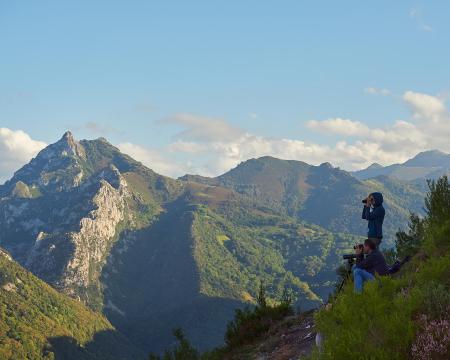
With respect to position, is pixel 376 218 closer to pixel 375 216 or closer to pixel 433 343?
pixel 375 216

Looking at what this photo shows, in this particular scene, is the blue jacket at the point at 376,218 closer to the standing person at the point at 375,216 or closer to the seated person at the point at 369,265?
the standing person at the point at 375,216

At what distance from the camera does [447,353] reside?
5.54 m

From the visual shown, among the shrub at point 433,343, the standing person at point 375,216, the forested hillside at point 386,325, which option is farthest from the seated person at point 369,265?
the shrub at point 433,343

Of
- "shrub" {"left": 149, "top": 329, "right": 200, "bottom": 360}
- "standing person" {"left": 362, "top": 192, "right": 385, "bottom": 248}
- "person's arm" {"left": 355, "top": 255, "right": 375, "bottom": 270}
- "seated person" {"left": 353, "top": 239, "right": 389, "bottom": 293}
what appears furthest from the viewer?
"shrub" {"left": 149, "top": 329, "right": 200, "bottom": 360}

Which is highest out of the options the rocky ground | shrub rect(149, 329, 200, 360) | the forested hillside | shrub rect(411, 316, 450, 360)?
the forested hillside

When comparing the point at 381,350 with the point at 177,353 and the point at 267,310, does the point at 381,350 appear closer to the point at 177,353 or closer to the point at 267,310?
the point at 267,310

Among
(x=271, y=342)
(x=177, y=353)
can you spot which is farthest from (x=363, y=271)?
(x=177, y=353)

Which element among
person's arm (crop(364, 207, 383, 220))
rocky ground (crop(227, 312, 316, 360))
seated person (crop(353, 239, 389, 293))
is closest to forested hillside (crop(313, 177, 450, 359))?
seated person (crop(353, 239, 389, 293))

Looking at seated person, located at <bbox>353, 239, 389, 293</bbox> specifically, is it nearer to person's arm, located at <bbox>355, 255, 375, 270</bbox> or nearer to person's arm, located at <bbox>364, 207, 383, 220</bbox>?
person's arm, located at <bbox>355, 255, 375, 270</bbox>

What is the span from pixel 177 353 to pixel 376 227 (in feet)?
54.1

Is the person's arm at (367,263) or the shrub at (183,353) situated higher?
the person's arm at (367,263)

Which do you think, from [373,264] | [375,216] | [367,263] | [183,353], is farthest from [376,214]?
[183,353]

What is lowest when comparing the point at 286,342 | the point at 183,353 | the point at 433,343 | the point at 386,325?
the point at 183,353

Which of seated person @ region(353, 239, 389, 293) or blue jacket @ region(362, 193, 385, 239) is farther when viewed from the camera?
blue jacket @ region(362, 193, 385, 239)
